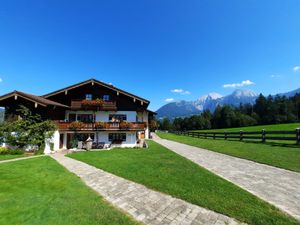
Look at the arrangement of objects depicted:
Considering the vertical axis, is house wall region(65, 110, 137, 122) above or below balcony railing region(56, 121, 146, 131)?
above

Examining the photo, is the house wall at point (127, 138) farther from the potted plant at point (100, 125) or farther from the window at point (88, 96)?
the window at point (88, 96)

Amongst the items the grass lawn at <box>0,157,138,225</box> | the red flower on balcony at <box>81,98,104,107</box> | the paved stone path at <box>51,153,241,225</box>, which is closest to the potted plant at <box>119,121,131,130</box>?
the red flower on balcony at <box>81,98,104,107</box>

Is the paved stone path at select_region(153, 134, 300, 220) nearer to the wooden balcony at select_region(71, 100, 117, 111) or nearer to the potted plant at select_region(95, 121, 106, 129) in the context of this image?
the potted plant at select_region(95, 121, 106, 129)

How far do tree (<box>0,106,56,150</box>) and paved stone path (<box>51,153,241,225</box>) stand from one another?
1268cm

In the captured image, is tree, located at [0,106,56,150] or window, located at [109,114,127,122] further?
window, located at [109,114,127,122]

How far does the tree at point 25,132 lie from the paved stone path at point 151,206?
1268 centimetres

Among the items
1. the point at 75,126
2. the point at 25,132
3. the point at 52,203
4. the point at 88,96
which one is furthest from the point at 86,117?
the point at 52,203

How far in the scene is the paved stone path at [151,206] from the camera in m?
4.27

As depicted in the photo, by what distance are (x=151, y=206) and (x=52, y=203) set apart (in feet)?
9.00

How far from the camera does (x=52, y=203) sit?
17.5 ft

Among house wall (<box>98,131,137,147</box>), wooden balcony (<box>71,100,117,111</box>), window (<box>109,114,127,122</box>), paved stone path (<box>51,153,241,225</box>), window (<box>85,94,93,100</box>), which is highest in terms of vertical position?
window (<box>85,94,93,100</box>)

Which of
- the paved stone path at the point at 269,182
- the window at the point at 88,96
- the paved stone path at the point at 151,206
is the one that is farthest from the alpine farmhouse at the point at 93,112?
the paved stone path at the point at 269,182

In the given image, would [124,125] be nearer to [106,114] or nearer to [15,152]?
[106,114]

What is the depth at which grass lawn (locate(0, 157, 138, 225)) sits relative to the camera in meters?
4.40
